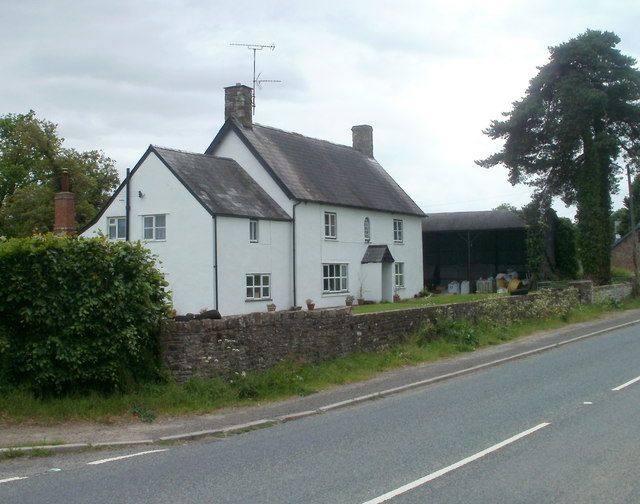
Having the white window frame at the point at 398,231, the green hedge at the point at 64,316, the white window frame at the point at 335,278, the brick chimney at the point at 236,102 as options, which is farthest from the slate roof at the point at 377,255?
the green hedge at the point at 64,316

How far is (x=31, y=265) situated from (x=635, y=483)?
29.4 ft

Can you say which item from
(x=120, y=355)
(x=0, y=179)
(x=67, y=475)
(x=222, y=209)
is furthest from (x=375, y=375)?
(x=0, y=179)

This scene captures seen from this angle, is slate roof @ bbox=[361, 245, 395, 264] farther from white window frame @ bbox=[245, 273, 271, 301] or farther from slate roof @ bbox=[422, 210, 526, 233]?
slate roof @ bbox=[422, 210, 526, 233]

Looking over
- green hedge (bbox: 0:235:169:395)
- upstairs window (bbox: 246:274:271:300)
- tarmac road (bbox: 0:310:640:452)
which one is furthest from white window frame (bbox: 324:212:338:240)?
green hedge (bbox: 0:235:169:395)

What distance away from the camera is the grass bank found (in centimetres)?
1123

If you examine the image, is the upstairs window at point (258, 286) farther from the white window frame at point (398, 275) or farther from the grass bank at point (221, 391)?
the grass bank at point (221, 391)

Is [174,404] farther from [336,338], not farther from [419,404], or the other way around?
[336,338]

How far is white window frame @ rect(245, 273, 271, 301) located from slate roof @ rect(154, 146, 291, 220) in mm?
2624

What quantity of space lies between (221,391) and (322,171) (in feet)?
91.8

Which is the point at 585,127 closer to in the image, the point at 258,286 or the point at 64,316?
the point at 258,286

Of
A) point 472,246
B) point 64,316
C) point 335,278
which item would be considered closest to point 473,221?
point 472,246

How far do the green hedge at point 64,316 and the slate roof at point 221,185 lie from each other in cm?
1864

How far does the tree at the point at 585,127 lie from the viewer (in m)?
39.4

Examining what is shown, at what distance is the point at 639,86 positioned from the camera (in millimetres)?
39688
